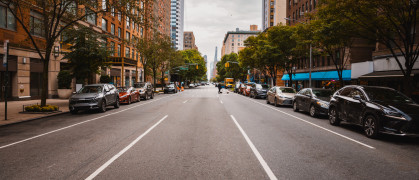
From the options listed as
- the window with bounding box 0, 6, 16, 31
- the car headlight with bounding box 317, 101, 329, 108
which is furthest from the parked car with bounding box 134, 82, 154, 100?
the car headlight with bounding box 317, 101, 329, 108

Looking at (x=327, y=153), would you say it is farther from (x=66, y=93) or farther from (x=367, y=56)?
(x=367, y=56)

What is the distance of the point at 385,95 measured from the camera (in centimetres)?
838

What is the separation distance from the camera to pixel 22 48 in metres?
20.0

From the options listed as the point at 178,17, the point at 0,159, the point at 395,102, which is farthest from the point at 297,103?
the point at 178,17

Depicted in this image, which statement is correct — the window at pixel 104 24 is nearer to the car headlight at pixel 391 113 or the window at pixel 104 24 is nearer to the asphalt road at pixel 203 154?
the asphalt road at pixel 203 154

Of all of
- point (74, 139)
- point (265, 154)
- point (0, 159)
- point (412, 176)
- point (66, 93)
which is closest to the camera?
point (412, 176)

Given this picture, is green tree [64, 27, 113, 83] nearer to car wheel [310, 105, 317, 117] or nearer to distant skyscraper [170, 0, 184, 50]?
car wheel [310, 105, 317, 117]

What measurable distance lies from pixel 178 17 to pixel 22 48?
126552 mm

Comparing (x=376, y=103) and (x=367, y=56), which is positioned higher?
(x=367, y=56)

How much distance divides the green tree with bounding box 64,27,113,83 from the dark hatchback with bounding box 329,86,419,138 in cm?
1516

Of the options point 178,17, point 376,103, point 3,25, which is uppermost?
point 178,17

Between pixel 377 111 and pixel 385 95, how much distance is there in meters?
1.43

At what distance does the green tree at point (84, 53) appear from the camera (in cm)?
1723

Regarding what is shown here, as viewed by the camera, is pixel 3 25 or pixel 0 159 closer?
pixel 0 159
